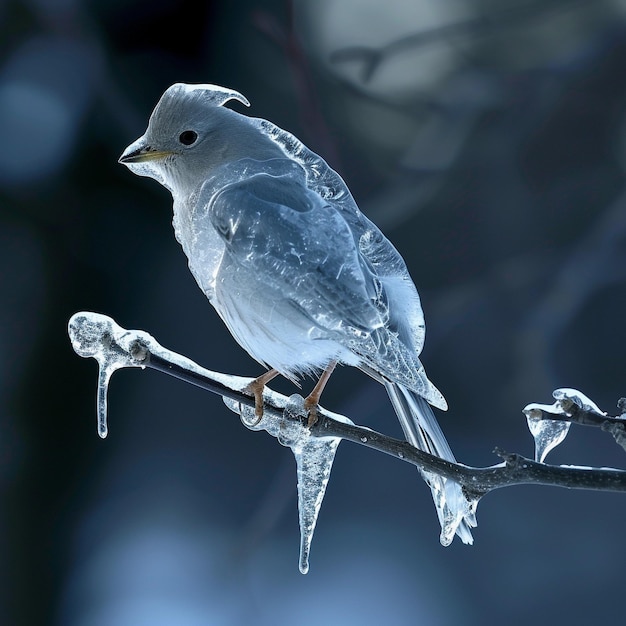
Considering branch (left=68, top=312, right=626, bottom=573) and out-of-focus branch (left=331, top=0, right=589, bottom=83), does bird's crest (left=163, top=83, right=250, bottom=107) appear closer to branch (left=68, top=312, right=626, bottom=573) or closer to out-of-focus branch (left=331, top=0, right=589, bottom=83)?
branch (left=68, top=312, right=626, bottom=573)

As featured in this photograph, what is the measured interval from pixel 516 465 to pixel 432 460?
0.05 meters

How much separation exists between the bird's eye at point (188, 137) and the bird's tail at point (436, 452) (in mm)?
242

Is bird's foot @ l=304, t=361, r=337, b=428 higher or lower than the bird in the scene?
lower

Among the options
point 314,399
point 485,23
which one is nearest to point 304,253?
point 314,399

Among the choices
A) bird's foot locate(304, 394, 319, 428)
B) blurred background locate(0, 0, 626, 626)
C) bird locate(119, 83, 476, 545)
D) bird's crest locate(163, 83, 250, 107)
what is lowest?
blurred background locate(0, 0, 626, 626)

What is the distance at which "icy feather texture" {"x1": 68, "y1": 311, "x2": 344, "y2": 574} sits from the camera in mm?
543

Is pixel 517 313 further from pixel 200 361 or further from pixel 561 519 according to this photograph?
pixel 200 361

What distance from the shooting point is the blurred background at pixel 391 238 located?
1.29 metres

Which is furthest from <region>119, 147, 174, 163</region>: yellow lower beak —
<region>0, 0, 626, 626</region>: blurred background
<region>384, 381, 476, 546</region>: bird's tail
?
<region>0, 0, 626, 626</region>: blurred background

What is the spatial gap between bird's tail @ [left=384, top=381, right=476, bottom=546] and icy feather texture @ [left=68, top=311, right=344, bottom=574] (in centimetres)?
5

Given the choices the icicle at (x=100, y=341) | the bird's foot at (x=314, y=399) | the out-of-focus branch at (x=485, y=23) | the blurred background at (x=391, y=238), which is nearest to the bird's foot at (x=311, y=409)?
the bird's foot at (x=314, y=399)

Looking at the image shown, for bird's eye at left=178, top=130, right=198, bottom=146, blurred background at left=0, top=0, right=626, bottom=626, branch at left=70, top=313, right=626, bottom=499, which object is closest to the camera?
branch at left=70, top=313, right=626, bottom=499

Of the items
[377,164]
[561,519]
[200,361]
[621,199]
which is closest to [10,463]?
[200,361]

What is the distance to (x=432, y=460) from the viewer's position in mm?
497
